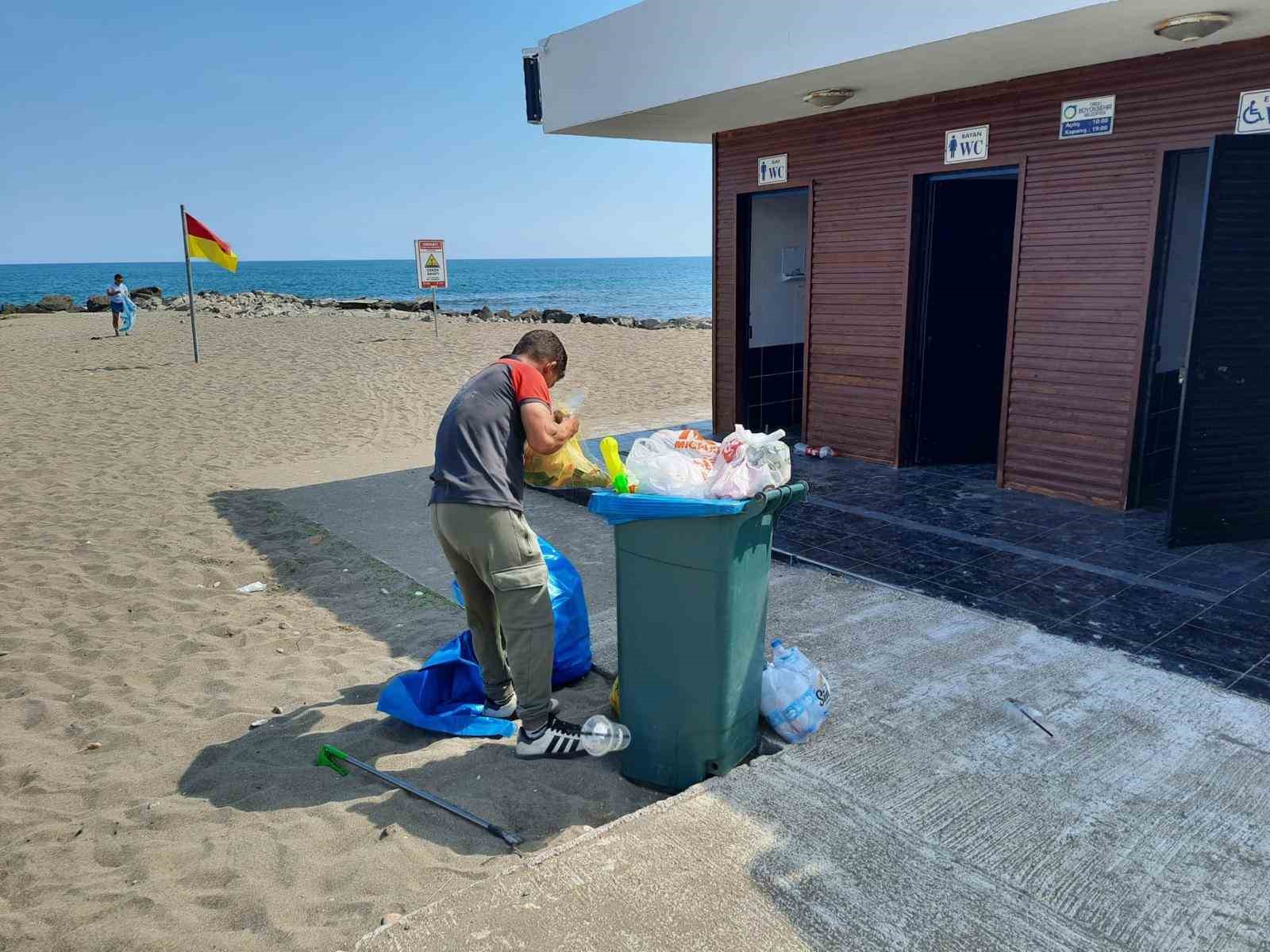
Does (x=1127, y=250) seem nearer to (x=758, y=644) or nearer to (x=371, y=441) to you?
(x=758, y=644)

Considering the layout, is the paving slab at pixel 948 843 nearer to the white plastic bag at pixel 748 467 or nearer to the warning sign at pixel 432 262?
the white plastic bag at pixel 748 467

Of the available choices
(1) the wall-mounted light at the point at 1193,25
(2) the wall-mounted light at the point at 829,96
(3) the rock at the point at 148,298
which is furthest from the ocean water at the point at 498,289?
(1) the wall-mounted light at the point at 1193,25

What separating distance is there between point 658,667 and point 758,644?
38 centimetres

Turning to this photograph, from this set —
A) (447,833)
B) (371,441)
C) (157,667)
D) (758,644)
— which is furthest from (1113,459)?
(371,441)

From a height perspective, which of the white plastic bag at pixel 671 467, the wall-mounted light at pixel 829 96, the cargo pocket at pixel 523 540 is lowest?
Result: the cargo pocket at pixel 523 540

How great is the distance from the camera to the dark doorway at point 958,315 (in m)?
7.30

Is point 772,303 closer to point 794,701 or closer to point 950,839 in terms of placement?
point 794,701

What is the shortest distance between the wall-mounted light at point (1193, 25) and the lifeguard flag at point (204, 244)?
14536mm

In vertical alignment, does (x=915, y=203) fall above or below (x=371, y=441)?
above

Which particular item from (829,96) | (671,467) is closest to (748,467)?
(671,467)

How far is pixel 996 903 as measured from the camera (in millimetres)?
2424

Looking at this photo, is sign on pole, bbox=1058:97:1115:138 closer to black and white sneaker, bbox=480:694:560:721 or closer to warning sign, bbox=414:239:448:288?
black and white sneaker, bbox=480:694:560:721

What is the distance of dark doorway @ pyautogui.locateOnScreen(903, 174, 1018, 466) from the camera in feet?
24.0

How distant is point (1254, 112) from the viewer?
518 cm
